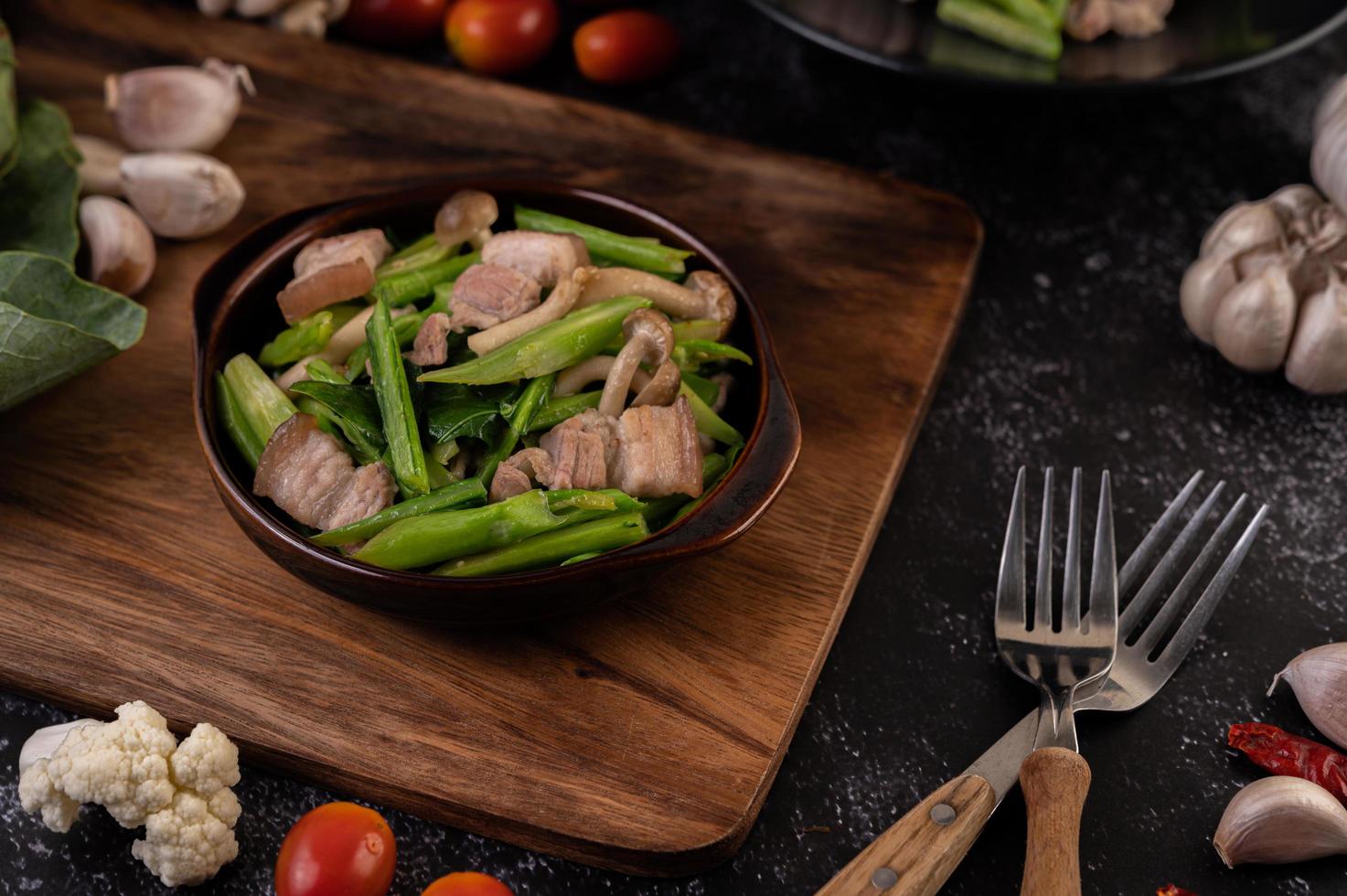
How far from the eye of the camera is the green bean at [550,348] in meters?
2.29

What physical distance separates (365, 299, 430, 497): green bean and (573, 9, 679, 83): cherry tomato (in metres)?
1.50

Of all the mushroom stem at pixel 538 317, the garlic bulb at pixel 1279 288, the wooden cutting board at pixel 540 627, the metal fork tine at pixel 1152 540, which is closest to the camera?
the wooden cutting board at pixel 540 627

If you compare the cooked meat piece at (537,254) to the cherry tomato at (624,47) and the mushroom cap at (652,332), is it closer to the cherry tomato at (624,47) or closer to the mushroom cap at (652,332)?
the mushroom cap at (652,332)

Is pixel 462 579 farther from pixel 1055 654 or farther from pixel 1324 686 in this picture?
pixel 1324 686

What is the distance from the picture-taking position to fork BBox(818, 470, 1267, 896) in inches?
75.5

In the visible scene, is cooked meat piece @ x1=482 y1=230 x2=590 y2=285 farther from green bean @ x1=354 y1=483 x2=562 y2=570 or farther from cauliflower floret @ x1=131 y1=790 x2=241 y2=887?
cauliflower floret @ x1=131 y1=790 x2=241 y2=887

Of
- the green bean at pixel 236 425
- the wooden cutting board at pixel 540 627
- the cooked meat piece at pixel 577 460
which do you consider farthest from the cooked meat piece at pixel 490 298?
the wooden cutting board at pixel 540 627

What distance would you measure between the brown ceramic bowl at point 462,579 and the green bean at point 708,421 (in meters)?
0.05

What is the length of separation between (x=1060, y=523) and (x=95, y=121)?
2.57 metres

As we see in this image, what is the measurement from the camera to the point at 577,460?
2.21m

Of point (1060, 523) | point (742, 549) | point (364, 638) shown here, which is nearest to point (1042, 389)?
point (1060, 523)

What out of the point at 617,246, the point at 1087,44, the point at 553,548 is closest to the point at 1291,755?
the point at 553,548

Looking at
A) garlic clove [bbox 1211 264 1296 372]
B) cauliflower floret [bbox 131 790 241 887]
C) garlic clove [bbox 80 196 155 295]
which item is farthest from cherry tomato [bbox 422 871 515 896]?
garlic clove [bbox 1211 264 1296 372]

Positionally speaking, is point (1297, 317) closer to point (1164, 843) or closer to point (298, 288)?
point (1164, 843)
